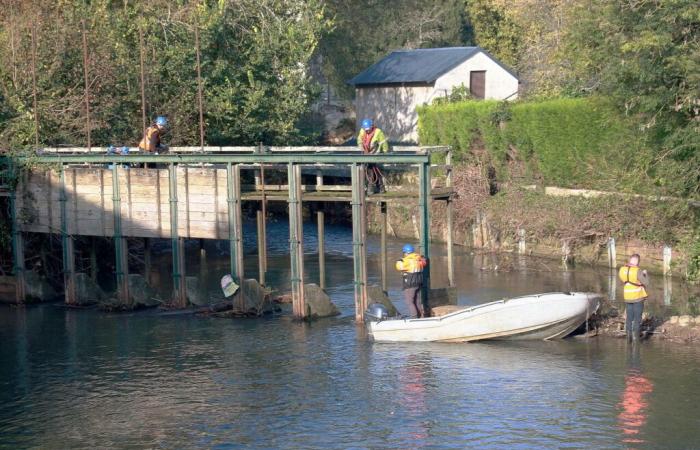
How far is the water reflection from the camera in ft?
61.2

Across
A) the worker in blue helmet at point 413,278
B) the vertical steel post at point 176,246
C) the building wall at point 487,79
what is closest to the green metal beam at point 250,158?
the vertical steel post at point 176,246

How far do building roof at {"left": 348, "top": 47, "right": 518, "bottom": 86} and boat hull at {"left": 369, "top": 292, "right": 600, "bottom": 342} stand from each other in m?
34.3

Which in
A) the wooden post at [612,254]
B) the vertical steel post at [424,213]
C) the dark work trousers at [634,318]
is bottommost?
the dark work trousers at [634,318]

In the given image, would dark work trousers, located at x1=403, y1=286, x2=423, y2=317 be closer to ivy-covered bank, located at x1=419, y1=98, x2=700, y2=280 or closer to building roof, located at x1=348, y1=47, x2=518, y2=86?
ivy-covered bank, located at x1=419, y1=98, x2=700, y2=280

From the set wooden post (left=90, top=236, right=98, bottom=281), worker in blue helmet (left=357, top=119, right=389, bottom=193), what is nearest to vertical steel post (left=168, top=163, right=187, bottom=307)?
wooden post (left=90, top=236, right=98, bottom=281)

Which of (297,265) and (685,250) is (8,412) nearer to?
(297,265)

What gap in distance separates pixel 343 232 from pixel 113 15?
14473 mm

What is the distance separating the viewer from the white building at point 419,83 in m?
58.6

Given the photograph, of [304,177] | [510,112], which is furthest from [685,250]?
[304,177]

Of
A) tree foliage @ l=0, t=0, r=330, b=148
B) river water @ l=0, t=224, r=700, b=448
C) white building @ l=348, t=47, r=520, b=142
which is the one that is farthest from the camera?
white building @ l=348, t=47, r=520, b=142

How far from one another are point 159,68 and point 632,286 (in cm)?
2203

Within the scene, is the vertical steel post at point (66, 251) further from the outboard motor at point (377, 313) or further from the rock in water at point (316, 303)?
the outboard motor at point (377, 313)

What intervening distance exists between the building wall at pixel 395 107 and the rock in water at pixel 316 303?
30.7 metres

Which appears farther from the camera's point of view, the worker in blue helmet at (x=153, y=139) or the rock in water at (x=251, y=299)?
the worker in blue helmet at (x=153, y=139)
